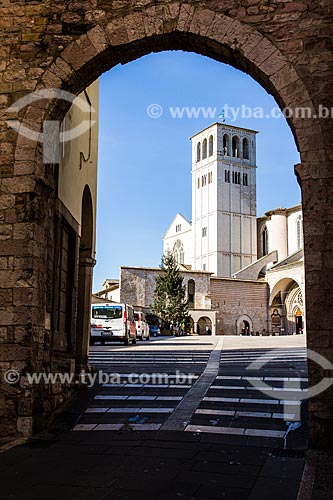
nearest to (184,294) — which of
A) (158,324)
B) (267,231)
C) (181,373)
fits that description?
(158,324)

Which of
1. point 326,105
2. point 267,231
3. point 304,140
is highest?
point 267,231

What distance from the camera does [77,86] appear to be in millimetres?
7453

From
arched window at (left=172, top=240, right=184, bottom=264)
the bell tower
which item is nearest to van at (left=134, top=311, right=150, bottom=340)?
the bell tower

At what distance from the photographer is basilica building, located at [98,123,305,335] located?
57.0 metres

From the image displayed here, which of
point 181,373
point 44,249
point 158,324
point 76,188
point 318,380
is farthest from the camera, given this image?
point 158,324

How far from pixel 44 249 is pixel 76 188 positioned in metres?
2.86

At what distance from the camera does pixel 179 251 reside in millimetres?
88312

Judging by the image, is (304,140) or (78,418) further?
(78,418)

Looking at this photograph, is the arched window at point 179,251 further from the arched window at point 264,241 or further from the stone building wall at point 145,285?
the stone building wall at point 145,285

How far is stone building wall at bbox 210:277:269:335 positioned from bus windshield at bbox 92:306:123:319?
35.2 m

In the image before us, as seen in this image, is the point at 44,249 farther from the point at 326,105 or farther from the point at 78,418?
the point at 326,105

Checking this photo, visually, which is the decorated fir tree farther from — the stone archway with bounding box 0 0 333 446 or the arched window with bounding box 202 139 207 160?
the stone archway with bounding box 0 0 333 446

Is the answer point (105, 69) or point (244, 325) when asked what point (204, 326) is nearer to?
point (244, 325)

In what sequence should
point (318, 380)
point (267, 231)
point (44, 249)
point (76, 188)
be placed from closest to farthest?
point (318, 380)
point (44, 249)
point (76, 188)
point (267, 231)
